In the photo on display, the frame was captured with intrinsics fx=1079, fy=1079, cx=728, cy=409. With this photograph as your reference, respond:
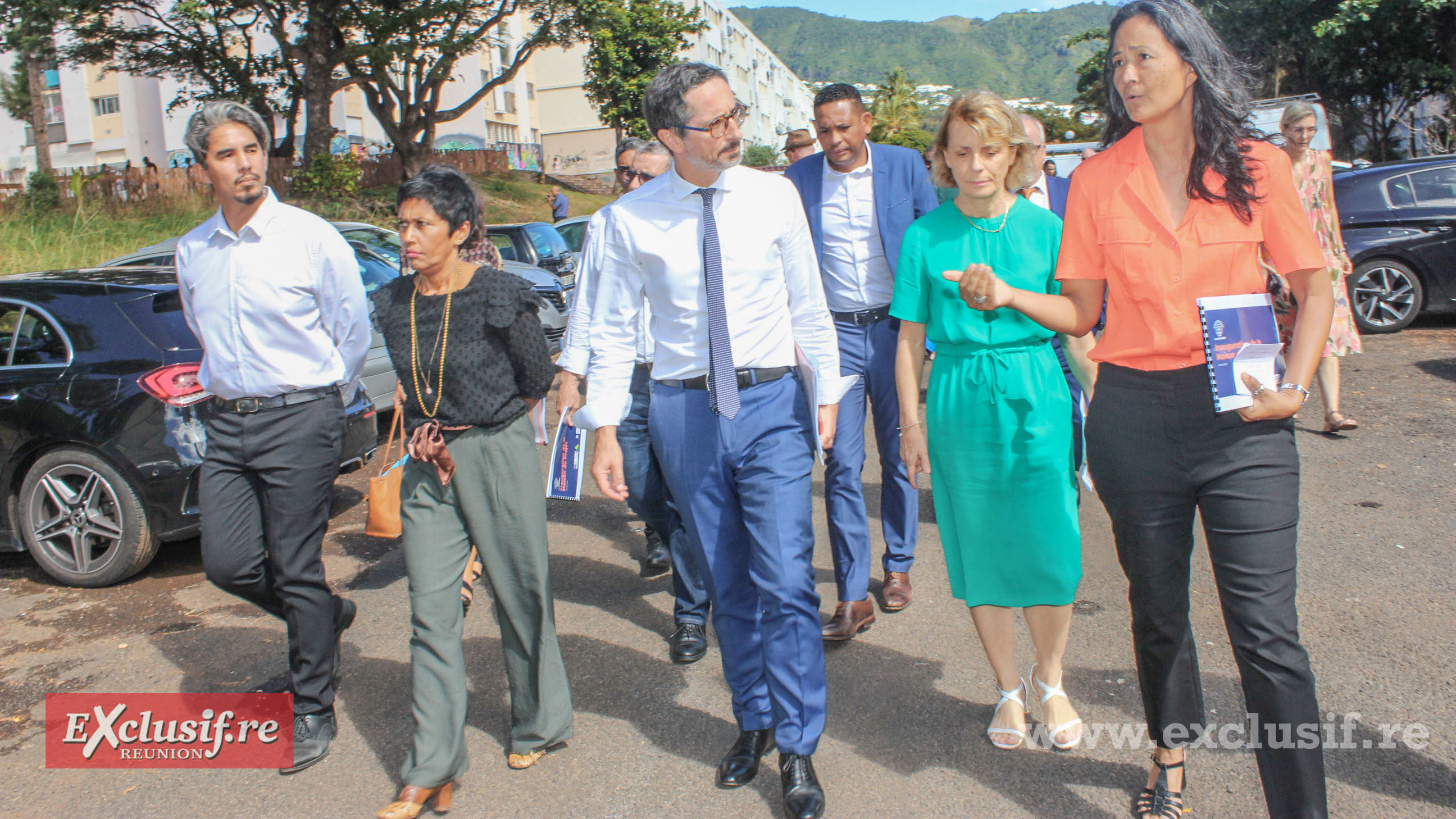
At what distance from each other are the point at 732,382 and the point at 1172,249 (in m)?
1.23

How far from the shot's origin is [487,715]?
3.95m

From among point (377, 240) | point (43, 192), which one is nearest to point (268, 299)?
point (377, 240)

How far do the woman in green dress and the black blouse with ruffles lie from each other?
1196mm

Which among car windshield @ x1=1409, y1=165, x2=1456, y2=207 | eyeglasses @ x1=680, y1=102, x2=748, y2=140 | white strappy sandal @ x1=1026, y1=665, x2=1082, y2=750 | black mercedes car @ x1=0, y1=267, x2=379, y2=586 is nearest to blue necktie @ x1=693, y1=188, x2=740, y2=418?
eyeglasses @ x1=680, y1=102, x2=748, y2=140

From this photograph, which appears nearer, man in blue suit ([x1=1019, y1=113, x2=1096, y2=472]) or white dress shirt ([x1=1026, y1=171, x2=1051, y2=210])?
man in blue suit ([x1=1019, y1=113, x2=1096, y2=472])

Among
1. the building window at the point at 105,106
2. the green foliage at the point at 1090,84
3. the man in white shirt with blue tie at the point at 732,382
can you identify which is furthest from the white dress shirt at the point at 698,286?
the building window at the point at 105,106

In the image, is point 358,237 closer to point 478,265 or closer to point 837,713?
point 478,265

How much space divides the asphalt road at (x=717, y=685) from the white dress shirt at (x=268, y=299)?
4.29ft

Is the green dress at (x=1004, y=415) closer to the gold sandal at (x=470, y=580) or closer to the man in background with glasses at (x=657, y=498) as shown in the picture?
the man in background with glasses at (x=657, y=498)

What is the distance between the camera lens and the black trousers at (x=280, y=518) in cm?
359

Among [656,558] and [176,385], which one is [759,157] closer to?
[656,558]

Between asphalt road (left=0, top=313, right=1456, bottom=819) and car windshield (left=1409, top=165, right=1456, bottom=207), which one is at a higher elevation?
car windshield (left=1409, top=165, right=1456, bottom=207)

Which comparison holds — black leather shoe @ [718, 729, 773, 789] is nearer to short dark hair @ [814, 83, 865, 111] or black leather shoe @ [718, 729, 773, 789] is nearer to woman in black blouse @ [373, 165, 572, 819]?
woman in black blouse @ [373, 165, 572, 819]

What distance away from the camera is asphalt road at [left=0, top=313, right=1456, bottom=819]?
320 cm
